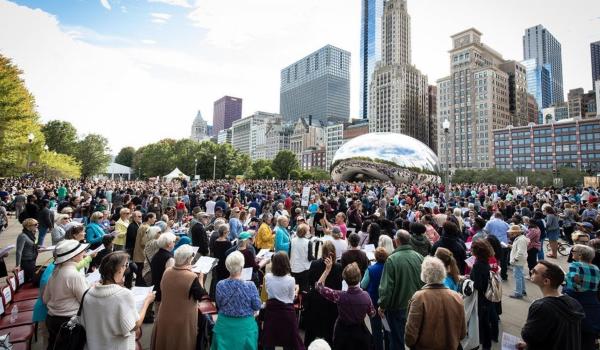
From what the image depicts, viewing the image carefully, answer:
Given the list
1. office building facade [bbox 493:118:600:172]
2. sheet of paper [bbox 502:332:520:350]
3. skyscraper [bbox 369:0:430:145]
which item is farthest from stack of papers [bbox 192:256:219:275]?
skyscraper [bbox 369:0:430:145]

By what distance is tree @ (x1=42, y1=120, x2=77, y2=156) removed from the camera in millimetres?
60125

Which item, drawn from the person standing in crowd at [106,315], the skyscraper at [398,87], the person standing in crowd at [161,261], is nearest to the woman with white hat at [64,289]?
the person standing in crowd at [106,315]

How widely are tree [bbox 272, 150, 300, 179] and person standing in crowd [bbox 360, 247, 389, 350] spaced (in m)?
88.0

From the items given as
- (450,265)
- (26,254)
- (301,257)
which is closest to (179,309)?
(301,257)

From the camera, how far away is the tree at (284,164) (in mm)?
92938

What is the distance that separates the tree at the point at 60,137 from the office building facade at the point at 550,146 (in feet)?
422

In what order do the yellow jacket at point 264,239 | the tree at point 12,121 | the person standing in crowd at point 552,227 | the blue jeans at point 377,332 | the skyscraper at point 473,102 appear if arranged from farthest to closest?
the skyscraper at point 473,102, the tree at point 12,121, the person standing in crowd at point 552,227, the yellow jacket at point 264,239, the blue jeans at point 377,332

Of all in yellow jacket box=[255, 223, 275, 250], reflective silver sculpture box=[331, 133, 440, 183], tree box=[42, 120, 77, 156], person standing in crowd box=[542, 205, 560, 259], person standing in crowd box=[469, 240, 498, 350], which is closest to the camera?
person standing in crowd box=[469, 240, 498, 350]

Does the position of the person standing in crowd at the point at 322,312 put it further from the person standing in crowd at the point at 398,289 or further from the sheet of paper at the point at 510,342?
the sheet of paper at the point at 510,342

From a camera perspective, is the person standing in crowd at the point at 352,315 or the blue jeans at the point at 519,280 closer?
the person standing in crowd at the point at 352,315

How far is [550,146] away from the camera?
108 m

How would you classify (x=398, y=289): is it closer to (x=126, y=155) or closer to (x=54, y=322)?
(x=54, y=322)

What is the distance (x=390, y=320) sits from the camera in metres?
4.45

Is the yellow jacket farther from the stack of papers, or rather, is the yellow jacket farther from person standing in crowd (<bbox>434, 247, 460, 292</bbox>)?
person standing in crowd (<bbox>434, 247, 460, 292</bbox>)
